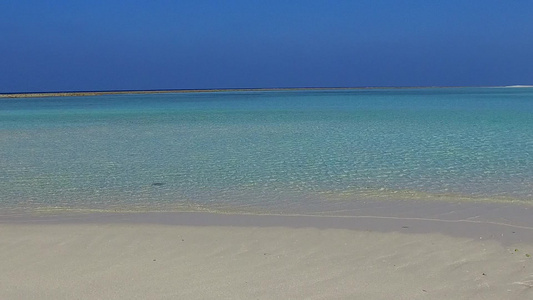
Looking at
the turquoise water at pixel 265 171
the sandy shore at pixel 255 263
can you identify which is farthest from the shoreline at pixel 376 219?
the turquoise water at pixel 265 171

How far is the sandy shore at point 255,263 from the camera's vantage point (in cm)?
415

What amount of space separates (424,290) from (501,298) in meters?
0.55

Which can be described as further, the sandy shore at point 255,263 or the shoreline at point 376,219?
the shoreline at point 376,219

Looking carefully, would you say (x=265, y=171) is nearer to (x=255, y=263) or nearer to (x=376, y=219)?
(x=376, y=219)

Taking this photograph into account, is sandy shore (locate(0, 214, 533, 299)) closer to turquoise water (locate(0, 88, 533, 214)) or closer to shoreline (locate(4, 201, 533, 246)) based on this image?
shoreline (locate(4, 201, 533, 246))

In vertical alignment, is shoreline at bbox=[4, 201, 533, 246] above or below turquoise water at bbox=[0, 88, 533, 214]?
above

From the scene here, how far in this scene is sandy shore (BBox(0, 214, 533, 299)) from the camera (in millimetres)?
4148

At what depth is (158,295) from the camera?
4098 millimetres

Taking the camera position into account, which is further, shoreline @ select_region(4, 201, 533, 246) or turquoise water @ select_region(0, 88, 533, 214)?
turquoise water @ select_region(0, 88, 533, 214)

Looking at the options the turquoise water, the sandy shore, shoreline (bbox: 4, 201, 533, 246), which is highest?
the sandy shore

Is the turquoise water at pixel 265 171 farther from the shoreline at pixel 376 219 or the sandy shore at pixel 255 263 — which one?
the sandy shore at pixel 255 263

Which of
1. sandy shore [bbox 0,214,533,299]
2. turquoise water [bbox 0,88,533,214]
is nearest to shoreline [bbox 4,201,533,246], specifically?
sandy shore [bbox 0,214,533,299]

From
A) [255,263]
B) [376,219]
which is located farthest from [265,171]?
[255,263]

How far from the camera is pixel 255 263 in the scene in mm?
4824
